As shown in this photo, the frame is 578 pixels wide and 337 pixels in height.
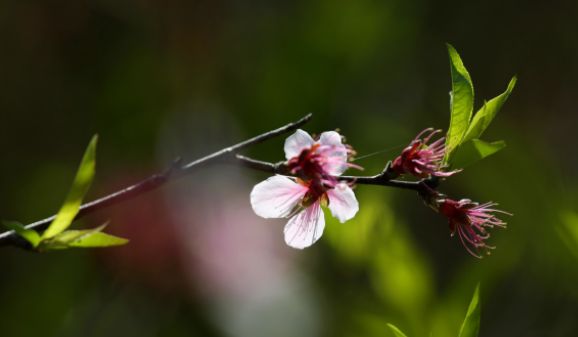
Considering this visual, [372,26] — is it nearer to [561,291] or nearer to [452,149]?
[561,291]

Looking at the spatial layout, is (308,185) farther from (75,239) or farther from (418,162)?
(75,239)

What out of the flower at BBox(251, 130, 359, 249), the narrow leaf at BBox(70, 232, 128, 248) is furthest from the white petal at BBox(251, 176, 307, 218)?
the narrow leaf at BBox(70, 232, 128, 248)

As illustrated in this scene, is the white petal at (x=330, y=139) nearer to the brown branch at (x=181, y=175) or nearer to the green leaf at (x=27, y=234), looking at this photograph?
the brown branch at (x=181, y=175)

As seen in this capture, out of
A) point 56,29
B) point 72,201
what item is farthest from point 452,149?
point 56,29

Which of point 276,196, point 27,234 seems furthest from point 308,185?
point 27,234

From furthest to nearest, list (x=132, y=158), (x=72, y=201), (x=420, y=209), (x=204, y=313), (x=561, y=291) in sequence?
(x=420, y=209) < (x=132, y=158) < (x=204, y=313) < (x=561, y=291) < (x=72, y=201)

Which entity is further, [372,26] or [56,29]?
[56,29]

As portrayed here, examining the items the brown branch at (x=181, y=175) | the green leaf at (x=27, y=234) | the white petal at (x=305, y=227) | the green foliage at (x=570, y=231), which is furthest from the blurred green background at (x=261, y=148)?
the green leaf at (x=27, y=234)
